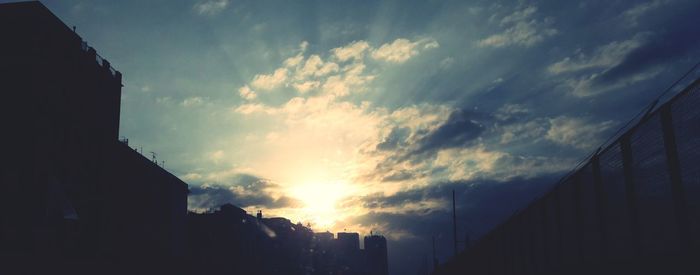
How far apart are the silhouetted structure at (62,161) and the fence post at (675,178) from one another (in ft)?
98.7

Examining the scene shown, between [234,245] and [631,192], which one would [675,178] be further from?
[234,245]

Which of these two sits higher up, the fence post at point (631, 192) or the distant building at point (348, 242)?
the distant building at point (348, 242)

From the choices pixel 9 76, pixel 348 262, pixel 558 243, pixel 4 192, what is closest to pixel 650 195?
pixel 558 243

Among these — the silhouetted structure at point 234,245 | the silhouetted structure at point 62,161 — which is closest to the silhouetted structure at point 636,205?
the silhouetted structure at point 62,161

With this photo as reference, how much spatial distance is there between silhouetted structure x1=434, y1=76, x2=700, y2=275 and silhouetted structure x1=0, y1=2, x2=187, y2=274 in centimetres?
2784

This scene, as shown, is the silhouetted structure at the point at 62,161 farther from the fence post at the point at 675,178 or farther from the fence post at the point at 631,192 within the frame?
the fence post at the point at 675,178

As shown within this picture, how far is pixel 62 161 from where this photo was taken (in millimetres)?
30203

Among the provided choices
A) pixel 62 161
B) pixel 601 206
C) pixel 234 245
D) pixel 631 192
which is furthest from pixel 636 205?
pixel 234 245

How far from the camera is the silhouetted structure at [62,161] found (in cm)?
2666

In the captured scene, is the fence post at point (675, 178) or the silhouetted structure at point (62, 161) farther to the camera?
the silhouetted structure at point (62, 161)

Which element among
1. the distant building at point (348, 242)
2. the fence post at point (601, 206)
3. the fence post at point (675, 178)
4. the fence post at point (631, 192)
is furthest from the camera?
the distant building at point (348, 242)

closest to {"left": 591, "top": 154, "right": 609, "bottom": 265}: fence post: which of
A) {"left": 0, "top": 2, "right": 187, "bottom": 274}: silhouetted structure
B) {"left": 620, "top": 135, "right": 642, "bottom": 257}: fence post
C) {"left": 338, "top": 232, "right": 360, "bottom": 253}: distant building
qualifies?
{"left": 620, "top": 135, "right": 642, "bottom": 257}: fence post

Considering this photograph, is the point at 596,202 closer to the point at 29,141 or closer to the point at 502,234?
the point at 502,234

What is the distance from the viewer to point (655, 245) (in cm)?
800
